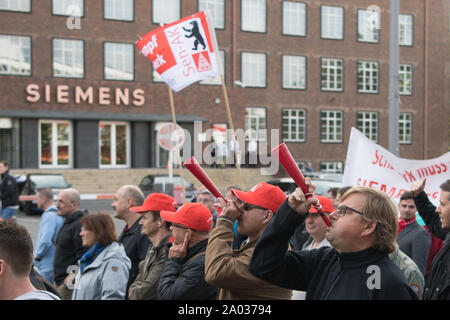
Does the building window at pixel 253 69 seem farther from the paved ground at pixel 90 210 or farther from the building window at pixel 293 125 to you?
the paved ground at pixel 90 210

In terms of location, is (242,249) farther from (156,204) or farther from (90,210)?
(90,210)

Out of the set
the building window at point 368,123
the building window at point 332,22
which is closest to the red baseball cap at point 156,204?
the building window at point 332,22

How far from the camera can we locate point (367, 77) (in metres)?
39.1

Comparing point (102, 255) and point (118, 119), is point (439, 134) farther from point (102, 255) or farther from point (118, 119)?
point (102, 255)

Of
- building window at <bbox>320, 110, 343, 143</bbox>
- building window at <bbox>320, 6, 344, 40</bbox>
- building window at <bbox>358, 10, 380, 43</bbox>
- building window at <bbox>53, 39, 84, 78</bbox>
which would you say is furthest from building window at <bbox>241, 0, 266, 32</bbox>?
building window at <bbox>53, 39, 84, 78</bbox>

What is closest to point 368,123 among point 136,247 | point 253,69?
point 253,69

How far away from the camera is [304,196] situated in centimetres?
242

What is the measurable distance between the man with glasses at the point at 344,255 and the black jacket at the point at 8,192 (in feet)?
34.8

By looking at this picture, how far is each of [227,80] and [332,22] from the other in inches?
335

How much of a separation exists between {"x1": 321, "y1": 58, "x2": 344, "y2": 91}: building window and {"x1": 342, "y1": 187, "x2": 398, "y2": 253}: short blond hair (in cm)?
3605

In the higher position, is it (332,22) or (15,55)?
(332,22)

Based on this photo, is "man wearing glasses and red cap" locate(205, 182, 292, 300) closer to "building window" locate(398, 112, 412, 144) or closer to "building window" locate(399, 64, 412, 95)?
"building window" locate(399, 64, 412, 95)

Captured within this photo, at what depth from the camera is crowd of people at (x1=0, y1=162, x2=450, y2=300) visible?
8.26ft

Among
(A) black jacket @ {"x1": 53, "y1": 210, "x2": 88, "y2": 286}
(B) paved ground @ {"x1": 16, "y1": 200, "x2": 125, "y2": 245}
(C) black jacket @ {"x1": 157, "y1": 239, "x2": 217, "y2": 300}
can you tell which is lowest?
(B) paved ground @ {"x1": 16, "y1": 200, "x2": 125, "y2": 245}
